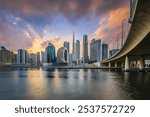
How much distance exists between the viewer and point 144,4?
20422mm

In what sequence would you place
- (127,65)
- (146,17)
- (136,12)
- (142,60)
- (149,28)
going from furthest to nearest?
(127,65), (142,60), (149,28), (146,17), (136,12)

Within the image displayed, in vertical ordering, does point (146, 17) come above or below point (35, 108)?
above

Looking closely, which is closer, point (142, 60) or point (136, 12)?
point (136, 12)

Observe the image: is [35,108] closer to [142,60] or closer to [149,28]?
[149,28]

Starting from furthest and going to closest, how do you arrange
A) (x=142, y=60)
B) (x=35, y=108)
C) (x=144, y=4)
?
(x=142, y=60) < (x=144, y=4) < (x=35, y=108)

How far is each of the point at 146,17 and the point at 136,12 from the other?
4286 millimetres

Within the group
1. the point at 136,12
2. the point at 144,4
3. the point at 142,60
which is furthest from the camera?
the point at 142,60

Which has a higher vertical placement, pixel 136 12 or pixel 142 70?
pixel 136 12

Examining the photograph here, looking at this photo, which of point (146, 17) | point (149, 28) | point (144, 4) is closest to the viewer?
point (144, 4)

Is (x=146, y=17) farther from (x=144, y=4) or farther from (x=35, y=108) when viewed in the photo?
(x=35, y=108)

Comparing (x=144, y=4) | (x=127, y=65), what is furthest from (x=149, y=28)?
(x=127, y=65)

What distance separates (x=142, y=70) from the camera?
78188 mm

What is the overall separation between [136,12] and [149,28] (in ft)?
33.8

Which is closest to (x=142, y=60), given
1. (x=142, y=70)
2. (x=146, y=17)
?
(x=142, y=70)
